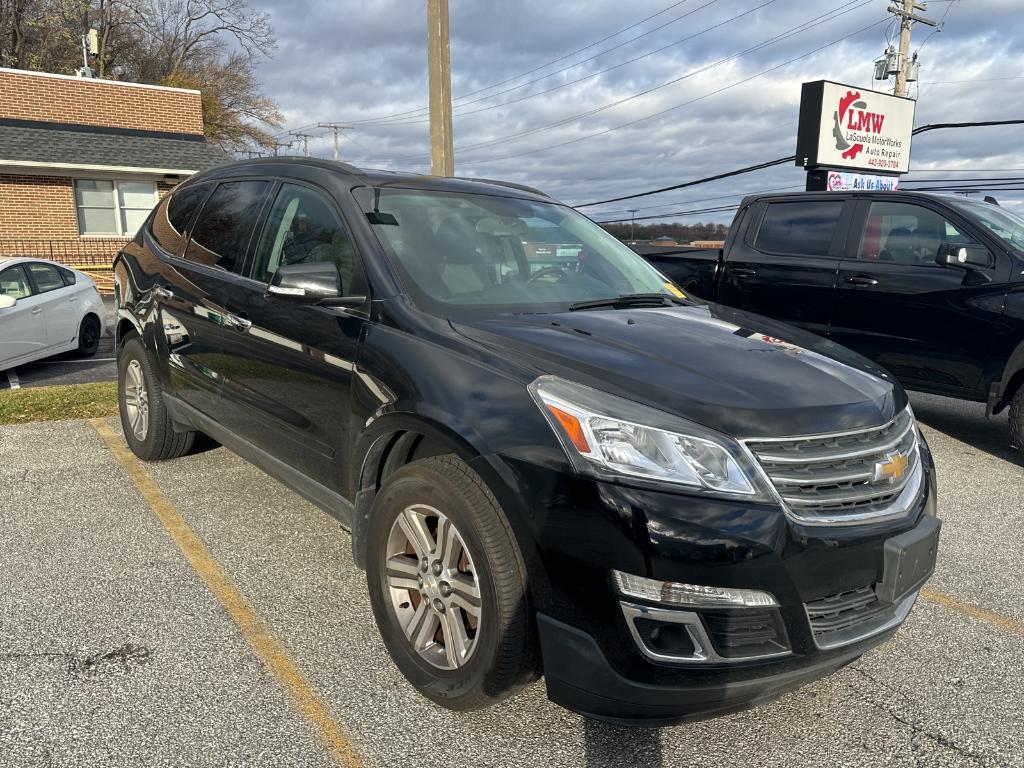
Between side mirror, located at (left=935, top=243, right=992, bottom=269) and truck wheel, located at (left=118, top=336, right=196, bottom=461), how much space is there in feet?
18.2

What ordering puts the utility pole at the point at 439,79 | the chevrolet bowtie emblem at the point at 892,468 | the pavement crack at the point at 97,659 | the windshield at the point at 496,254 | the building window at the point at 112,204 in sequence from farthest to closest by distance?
the building window at the point at 112,204
the utility pole at the point at 439,79
the windshield at the point at 496,254
the pavement crack at the point at 97,659
the chevrolet bowtie emblem at the point at 892,468

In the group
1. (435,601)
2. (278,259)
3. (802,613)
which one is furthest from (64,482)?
(802,613)

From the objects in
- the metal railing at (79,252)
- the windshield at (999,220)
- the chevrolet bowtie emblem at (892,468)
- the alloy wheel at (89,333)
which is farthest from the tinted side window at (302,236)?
the metal railing at (79,252)

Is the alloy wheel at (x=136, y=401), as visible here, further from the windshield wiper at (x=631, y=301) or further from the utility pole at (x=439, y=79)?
the utility pole at (x=439, y=79)

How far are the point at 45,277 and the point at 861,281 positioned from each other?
945 cm

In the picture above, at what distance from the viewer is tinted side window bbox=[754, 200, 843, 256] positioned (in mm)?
7020

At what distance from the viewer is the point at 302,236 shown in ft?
12.1

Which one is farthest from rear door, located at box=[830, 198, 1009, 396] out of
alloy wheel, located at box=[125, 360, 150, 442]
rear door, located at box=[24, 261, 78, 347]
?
rear door, located at box=[24, 261, 78, 347]

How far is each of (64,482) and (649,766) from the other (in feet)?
13.5

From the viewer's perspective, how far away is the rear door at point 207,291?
405cm

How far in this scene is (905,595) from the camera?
252cm

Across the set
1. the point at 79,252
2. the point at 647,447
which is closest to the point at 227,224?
the point at 647,447

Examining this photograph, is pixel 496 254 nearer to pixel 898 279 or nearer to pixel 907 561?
pixel 907 561

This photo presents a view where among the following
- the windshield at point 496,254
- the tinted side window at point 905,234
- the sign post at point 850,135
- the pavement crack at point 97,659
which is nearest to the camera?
the pavement crack at point 97,659
